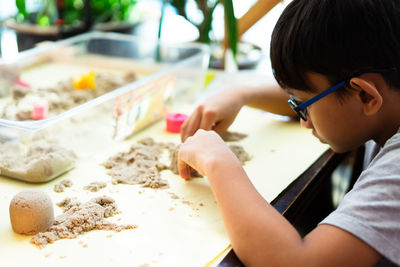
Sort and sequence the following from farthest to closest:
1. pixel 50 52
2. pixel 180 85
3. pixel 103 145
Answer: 1. pixel 50 52
2. pixel 180 85
3. pixel 103 145

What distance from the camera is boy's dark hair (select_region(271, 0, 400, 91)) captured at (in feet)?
1.90

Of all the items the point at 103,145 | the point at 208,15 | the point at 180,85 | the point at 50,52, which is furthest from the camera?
the point at 208,15

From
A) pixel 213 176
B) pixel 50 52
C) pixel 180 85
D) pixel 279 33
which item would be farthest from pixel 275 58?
pixel 50 52

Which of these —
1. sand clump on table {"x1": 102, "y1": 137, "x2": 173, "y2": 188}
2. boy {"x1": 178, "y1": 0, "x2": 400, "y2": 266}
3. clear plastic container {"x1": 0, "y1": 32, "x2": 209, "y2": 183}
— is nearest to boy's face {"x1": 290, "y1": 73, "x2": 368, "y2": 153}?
boy {"x1": 178, "y1": 0, "x2": 400, "y2": 266}

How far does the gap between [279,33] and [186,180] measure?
30 cm

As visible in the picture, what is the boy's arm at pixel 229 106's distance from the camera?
0.85 meters

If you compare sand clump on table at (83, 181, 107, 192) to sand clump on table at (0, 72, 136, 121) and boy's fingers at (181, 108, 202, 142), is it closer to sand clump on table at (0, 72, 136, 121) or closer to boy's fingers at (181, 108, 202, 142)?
boy's fingers at (181, 108, 202, 142)

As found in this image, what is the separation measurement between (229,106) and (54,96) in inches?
17.7

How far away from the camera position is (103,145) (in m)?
0.89

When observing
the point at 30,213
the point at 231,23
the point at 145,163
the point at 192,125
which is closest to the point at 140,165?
the point at 145,163

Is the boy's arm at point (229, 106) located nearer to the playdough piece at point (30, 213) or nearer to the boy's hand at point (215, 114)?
the boy's hand at point (215, 114)

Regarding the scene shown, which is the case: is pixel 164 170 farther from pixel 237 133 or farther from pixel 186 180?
pixel 237 133

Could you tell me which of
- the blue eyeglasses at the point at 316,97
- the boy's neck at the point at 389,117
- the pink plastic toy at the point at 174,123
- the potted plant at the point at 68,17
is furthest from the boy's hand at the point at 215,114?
the potted plant at the point at 68,17

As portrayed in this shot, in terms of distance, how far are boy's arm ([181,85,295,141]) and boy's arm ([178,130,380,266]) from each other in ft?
0.69
